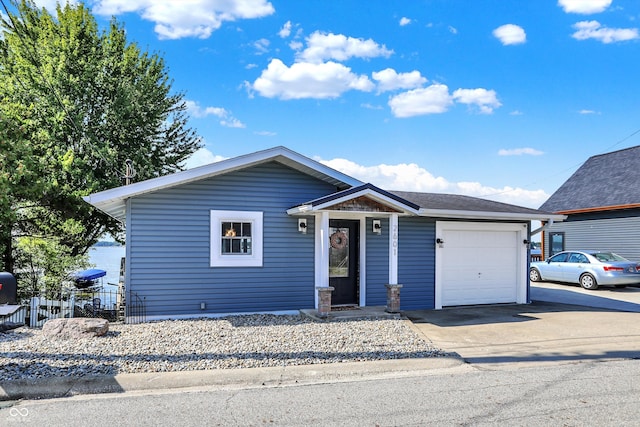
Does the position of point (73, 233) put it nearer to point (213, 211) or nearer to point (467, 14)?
point (213, 211)

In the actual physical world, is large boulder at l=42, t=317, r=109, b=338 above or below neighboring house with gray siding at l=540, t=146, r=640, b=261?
below

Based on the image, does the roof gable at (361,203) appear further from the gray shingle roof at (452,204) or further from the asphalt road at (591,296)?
the asphalt road at (591,296)

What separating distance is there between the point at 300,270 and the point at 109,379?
17.3 ft

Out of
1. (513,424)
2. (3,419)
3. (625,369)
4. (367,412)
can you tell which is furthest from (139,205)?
(625,369)

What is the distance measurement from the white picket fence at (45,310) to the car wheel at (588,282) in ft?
51.7

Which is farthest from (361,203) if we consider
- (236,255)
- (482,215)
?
(482,215)

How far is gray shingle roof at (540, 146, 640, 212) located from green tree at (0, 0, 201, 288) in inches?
737

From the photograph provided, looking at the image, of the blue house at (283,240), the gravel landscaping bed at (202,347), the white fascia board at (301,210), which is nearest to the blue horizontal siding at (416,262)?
the blue house at (283,240)

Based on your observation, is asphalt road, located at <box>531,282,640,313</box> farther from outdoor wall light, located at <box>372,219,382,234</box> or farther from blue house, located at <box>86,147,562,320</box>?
outdoor wall light, located at <box>372,219,382,234</box>

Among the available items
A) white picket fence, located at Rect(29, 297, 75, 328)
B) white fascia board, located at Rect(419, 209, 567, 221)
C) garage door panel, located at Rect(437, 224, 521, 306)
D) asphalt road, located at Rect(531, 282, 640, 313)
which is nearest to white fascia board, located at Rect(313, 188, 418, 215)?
white fascia board, located at Rect(419, 209, 567, 221)

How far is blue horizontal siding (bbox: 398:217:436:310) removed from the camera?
1085 centimetres

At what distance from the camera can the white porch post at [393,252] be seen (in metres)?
9.64

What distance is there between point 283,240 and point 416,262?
11.2ft

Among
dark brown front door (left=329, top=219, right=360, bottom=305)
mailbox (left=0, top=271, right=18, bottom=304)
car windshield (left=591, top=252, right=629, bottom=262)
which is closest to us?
mailbox (left=0, top=271, right=18, bottom=304)
